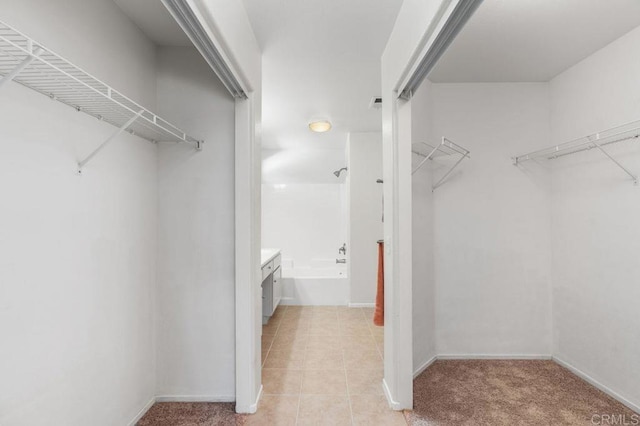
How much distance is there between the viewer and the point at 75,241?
1.40m

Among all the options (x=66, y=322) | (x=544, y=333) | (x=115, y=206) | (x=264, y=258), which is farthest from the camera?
(x=264, y=258)

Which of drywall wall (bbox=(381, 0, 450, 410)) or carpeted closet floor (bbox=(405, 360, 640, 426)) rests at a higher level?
drywall wall (bbox=(381, 0, 450, 410))

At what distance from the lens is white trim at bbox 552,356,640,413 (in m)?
2.00

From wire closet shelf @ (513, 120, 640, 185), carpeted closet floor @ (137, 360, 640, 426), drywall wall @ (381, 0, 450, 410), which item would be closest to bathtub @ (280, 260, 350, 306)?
carpeted closet floor @ (137, 360, 640, 426)

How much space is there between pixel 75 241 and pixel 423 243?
2.27 metres

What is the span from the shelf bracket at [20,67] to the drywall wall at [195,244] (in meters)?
1.21

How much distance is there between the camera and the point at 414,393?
7.20ft

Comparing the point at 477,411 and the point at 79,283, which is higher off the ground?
the point at 79,283

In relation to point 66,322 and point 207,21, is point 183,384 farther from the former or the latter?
point 207,21

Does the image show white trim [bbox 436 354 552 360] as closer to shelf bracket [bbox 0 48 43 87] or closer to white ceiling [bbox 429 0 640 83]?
white ceiling [bbox 429 0 640 83]

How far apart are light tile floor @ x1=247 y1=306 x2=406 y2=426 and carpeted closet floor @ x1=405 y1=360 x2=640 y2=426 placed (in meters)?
0.31

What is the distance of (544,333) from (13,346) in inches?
138

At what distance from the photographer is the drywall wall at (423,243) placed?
96.3 inches

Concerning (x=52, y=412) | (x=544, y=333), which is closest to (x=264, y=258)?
(x=52, y=412)
